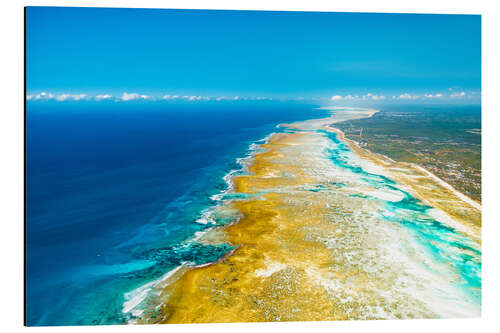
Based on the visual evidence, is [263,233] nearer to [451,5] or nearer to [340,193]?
[340,193]

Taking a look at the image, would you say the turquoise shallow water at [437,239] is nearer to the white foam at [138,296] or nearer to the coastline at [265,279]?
the coastline at [265,279]

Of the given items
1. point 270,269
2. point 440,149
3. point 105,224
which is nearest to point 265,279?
point 270,269

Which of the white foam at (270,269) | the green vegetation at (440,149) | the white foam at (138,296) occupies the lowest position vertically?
the white foam at (138,296)

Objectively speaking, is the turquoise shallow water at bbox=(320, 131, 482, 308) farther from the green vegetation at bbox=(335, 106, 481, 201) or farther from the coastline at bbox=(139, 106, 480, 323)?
the green vegetation at bbox=(335, 106, 481, 201)

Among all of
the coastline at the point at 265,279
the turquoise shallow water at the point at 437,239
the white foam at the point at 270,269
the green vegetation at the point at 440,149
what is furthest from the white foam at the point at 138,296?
the green vegetation at the point at 440,149

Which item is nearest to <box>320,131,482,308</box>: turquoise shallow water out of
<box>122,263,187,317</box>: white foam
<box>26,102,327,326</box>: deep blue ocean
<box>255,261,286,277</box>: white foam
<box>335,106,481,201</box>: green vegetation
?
<box>335,106,481,201</box>: green vegetation

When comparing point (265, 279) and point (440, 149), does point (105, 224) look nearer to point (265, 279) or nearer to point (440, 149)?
point (265, 279)

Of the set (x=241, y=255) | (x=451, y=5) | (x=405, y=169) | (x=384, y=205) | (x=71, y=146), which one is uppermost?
(x=451, y=5)

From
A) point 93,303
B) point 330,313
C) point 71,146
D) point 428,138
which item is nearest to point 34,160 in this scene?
point 71,146

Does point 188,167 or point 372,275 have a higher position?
point 188,167

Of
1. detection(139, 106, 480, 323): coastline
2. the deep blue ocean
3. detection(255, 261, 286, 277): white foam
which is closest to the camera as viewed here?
detection(139, 106, 480, 323): coastline
